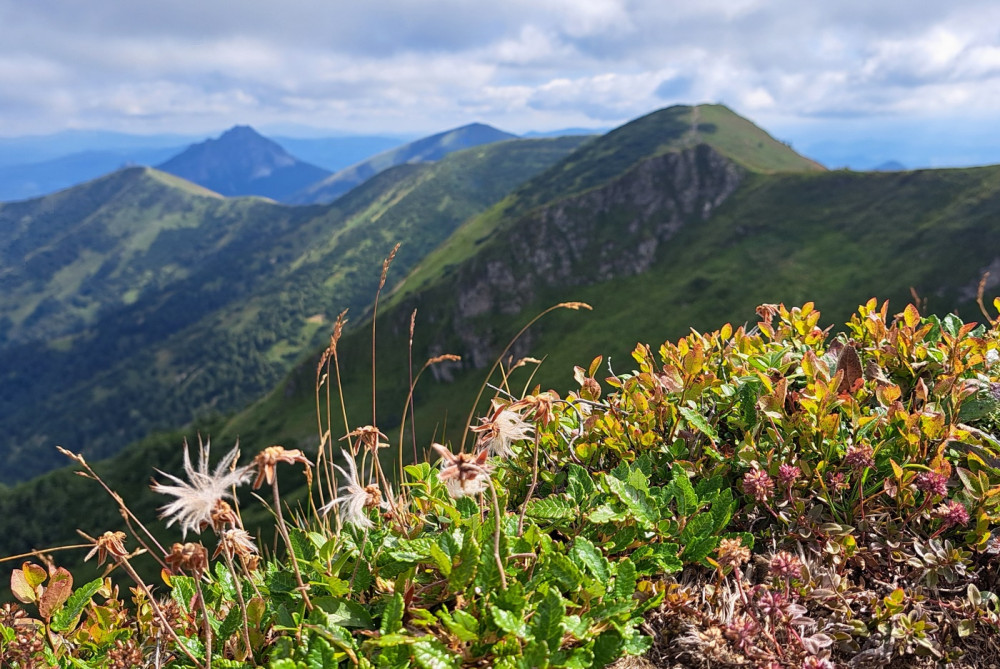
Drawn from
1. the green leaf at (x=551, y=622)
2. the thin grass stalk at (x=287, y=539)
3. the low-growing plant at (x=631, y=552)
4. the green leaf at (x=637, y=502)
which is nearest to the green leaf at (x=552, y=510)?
the low-growing plant at (x=631, y=552)

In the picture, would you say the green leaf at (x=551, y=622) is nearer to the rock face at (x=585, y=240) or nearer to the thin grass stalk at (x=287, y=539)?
the thin grass stalk at (x=287, y=539)

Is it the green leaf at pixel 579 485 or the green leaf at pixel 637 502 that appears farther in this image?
the green leaf at pixel 579 485

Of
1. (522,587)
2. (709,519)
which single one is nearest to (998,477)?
(709,519)

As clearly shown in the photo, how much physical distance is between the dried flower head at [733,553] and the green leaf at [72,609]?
10.8 feet

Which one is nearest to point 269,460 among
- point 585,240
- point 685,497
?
point 685,497

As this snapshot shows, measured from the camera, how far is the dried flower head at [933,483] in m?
3.01

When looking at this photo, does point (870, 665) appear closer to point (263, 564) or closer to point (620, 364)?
point (263, 564)

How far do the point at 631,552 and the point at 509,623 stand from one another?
113cm

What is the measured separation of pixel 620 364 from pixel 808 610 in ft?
370

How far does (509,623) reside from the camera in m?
2.45

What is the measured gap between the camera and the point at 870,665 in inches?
109

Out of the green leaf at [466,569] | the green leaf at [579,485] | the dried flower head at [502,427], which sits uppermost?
the dried flower head at [502,427]

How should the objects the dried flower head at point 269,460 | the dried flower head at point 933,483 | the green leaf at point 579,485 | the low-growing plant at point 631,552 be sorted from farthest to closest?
1. the green leaf at point 579,485
2. the dried flower head at point 933,483
3. the low-growing plant at point 631,552
4. the dried flower head at point 269,460

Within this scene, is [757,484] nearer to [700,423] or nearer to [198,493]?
[700,423]
